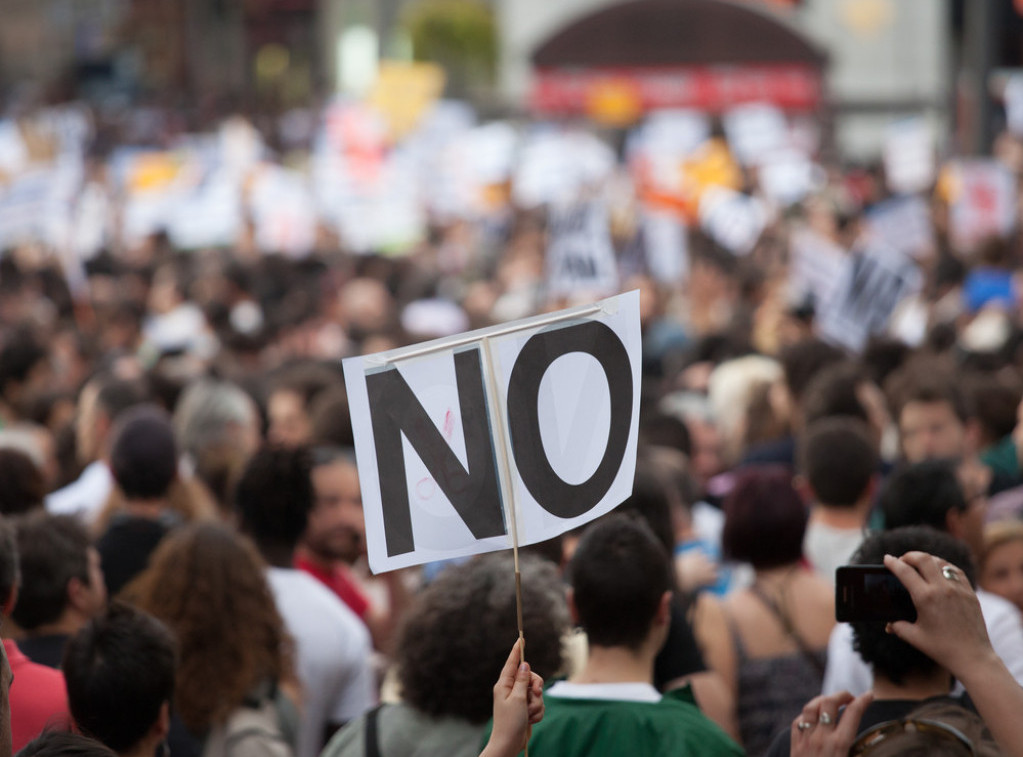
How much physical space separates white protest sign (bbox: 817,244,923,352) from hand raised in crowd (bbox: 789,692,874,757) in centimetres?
653

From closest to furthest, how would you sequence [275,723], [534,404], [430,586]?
[534,404]
[430,586]
[275,723]

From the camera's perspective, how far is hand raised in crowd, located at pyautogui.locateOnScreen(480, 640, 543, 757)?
2.87 meters

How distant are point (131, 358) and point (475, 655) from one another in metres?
6.60

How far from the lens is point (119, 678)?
3.35 m

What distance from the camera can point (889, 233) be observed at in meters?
12.0

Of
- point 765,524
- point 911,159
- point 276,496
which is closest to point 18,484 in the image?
point 276,496

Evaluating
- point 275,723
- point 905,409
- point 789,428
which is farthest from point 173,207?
point 275,723

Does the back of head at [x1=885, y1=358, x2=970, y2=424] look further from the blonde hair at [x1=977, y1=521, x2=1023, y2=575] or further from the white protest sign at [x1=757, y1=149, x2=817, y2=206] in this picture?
the white protest sign at [x1=757, y1=149, x2=817, y2=206]

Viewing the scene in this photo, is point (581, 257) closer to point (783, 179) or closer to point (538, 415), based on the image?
point (538, 415)

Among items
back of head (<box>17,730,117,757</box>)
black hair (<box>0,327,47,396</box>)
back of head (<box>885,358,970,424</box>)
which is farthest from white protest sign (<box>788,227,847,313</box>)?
back of head (<box>17,730,117,757</box>)

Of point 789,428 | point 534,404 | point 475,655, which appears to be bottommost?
point 789,428

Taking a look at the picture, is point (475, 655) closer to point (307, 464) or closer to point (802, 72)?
point (307, 464)

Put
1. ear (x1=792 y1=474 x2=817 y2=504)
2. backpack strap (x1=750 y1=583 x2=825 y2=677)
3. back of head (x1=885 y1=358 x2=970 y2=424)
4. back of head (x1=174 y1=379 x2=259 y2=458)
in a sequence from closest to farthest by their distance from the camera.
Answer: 1. backpack strap (x1=750 y1=583 x2=825 y2=677)
2. ear (x1=792 y1=474 x2=817 y2=504)
3. back of head (x1=885 y1=358 x2=970 y2=424)
4. back of head (x1=174 y1=379 x2=259 y2=458)

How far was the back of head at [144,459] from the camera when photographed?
18.3 ft
